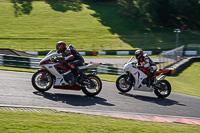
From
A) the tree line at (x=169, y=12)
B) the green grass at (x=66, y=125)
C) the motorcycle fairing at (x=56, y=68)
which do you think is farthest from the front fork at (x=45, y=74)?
the tree line at (x=169, y=12)

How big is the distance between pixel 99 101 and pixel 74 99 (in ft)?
2.92

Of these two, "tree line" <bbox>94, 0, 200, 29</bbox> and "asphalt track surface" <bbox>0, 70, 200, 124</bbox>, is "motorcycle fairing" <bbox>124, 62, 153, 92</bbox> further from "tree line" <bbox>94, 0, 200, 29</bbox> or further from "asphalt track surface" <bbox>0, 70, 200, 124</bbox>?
"tree line" <bbox>94, 0, 200, 29</bbox>

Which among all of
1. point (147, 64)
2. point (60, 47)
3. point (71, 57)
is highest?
point (60, 47)

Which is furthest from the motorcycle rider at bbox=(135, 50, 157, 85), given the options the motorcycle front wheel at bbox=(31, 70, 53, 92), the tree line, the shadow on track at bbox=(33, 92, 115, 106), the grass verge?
the tree line

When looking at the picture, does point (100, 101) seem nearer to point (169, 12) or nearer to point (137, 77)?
point (137, 77)

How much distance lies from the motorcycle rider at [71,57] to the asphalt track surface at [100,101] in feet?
2.90

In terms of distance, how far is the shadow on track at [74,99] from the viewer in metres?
9.26

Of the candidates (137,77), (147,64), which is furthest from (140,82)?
(147,64)

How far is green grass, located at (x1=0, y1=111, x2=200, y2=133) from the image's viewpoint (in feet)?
18.8

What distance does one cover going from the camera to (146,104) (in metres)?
10.2

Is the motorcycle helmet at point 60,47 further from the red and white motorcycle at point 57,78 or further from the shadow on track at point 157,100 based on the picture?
the shadow on track at point 157,100

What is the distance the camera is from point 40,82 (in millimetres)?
9891

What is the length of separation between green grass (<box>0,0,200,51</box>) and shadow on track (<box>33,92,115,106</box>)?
29041 millimetres

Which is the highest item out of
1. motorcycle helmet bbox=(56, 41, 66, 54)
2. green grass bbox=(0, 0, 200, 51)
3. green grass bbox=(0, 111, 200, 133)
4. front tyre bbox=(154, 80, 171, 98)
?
green grass bbox=(0, 0, 200, 51)
